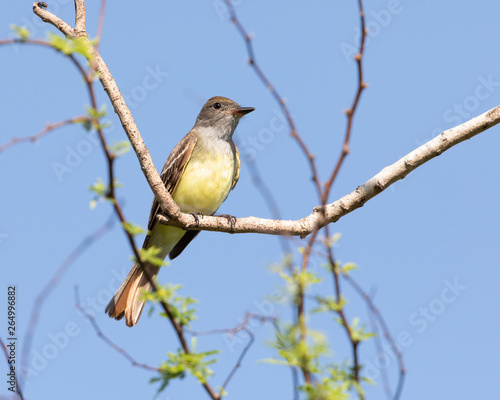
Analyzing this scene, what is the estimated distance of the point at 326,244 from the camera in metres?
2.06

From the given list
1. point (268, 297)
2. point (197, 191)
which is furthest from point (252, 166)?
point (197, 191)

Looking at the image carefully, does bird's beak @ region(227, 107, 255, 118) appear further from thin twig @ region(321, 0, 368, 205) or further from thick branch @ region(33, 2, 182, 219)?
thin twig @ region(321, 0, 368, 205)

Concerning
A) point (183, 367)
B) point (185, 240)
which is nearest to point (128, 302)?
point (185, 240)

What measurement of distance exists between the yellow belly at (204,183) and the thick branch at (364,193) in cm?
128

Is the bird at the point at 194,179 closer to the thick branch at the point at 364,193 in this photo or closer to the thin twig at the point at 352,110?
the thick branch at the point at 364,193

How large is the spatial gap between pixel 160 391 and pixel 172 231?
18.0ft

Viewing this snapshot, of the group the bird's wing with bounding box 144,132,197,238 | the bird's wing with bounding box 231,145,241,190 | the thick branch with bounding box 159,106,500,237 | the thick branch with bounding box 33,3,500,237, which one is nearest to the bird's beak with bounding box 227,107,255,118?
the bird's wing with bounding box 231,145,241,190

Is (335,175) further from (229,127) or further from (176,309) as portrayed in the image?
(229,127)

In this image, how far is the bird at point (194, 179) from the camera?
25.2 feet

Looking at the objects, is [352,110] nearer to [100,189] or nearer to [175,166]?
[100,189]

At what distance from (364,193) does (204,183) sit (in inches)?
106

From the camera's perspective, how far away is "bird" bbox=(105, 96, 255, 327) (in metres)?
7.67

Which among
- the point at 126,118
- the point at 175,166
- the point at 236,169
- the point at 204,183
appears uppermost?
the point at 236,169

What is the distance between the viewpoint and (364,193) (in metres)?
5.59
